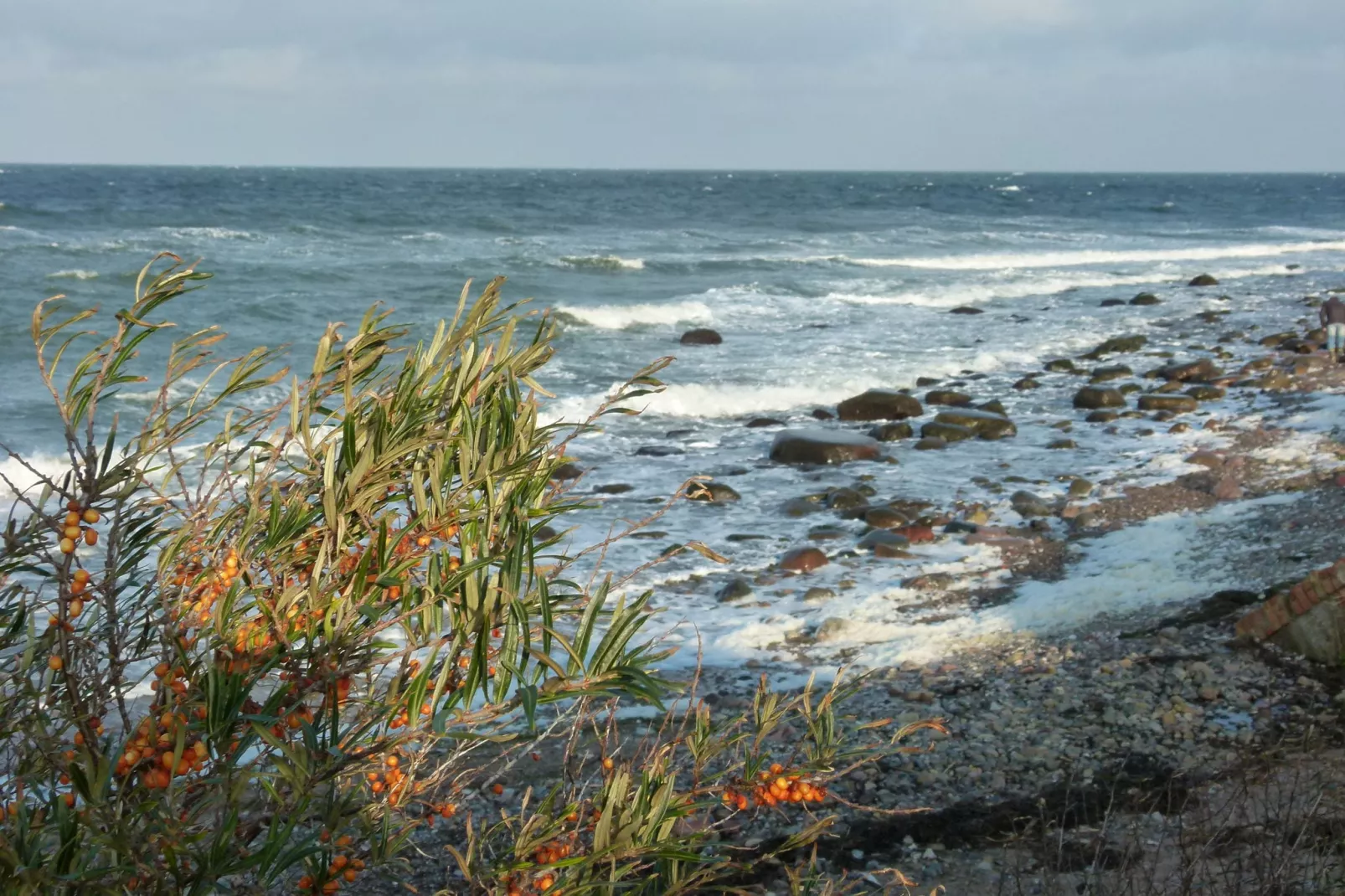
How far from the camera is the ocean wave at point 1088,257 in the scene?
121ft

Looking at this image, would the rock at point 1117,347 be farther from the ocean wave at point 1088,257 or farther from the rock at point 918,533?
the ocean wave at point 1088,257

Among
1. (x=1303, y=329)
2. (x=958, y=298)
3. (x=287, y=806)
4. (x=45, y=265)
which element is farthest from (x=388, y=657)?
(x=45, y=265)

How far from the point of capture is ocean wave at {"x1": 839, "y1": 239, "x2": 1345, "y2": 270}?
A: 3691cm

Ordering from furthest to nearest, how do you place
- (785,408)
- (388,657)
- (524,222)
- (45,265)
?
(524,222) < (45,265) < (785,408) < (388,657)

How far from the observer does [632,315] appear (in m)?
24.9

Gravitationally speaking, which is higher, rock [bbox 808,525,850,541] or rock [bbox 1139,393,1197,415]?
rock [bbox 1139,393,1197,415]

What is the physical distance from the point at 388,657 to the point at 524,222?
47196 millimetres

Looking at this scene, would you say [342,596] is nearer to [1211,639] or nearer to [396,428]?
[396,428]

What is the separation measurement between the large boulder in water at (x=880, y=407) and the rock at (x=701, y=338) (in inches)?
260

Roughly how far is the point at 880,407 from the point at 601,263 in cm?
1959

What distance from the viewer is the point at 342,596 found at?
2.06m

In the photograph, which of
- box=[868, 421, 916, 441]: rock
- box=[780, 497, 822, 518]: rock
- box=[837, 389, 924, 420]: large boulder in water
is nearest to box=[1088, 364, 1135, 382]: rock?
box=[837, 389, 924, 420]: large boulder in water

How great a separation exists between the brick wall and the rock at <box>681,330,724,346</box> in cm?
1615

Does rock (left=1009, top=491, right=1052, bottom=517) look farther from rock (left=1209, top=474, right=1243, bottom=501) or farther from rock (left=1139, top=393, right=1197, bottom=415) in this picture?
rock (left=1139, top=393, right=1197, bottom=415)
